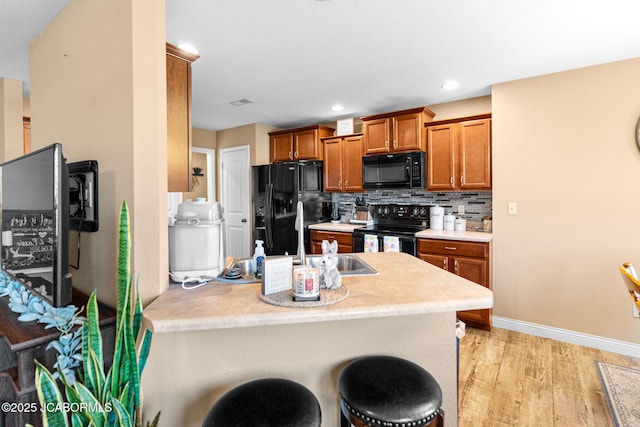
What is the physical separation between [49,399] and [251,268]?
3.51ft

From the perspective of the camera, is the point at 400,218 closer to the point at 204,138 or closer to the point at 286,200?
the point at 286,200

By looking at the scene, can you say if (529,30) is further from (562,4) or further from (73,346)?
(73,346)

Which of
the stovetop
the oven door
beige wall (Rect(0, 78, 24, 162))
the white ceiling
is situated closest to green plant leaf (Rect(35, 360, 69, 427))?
the white ceiling

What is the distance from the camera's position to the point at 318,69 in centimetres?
281

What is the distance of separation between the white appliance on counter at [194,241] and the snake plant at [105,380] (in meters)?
0.31

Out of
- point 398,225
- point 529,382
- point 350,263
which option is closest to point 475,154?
point 398,225

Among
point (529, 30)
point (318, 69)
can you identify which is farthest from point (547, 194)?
point (318, 69)

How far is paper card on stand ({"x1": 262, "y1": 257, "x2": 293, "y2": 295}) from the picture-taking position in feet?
4.14

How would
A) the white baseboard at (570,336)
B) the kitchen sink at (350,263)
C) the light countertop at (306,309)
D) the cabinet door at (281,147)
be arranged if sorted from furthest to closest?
the cabinet door at (281,147) < the white baseboard at (570,336) < the kitchen sink at (350,263) < the light countertop at (306,309)

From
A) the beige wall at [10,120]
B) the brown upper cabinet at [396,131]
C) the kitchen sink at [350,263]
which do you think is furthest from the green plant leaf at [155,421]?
the brown upper cabinet at [396,131]

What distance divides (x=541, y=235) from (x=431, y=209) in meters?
1.14

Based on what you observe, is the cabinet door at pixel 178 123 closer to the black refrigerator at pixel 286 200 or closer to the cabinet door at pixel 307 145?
the black refrigerator at pixel 286 200

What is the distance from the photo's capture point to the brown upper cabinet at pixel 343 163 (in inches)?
164

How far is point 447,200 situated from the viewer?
3832 millimetres
